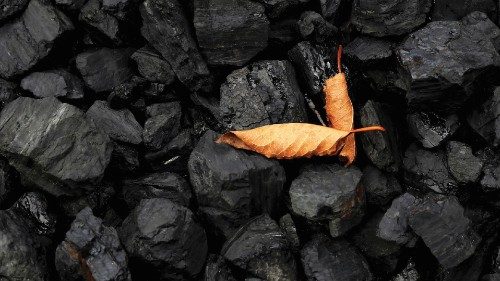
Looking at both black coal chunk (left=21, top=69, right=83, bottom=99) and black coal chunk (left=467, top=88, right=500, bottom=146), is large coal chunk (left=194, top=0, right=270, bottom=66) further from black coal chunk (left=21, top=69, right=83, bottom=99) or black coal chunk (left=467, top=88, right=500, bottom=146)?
black coal chunk (left=467, top=88, right=500, bottom=146)

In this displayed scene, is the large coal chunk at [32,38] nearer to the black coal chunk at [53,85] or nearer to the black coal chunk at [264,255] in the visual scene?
the black coal chunk at [53,85]

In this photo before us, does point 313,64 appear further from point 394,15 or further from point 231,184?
point 231,184

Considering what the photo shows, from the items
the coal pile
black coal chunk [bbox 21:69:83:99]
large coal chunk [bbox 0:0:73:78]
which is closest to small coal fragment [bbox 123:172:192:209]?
the coal pile

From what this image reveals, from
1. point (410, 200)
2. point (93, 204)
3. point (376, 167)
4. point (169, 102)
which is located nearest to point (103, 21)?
point (169, 102)

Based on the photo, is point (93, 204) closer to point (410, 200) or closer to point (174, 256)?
point (174, 256)

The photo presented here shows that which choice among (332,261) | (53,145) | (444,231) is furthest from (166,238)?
(444,231)

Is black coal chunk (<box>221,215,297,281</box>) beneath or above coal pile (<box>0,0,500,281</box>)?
beneath

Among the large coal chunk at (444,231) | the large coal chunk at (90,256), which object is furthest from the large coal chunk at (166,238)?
the large coal chunk at (444,231)
